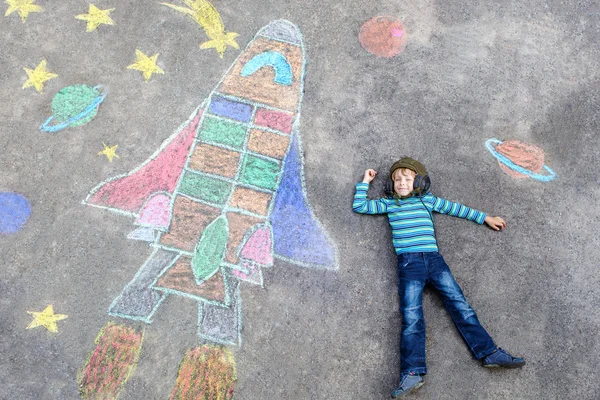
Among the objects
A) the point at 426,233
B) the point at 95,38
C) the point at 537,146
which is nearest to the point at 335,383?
the point at 426,233

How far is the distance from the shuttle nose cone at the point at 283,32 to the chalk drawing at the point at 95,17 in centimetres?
145

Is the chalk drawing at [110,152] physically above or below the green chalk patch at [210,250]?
above

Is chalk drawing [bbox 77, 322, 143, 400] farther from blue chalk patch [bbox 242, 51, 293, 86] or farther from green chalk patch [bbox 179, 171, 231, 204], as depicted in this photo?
blue chalk patch [bbox 242, 51, 293, 86]

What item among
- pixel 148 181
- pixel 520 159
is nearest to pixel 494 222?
pixel 520 159

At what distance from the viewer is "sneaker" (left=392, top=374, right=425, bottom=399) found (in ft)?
12.9

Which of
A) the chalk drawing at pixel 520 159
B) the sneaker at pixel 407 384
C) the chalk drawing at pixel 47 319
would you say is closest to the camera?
the sneaker at pixel 407 384

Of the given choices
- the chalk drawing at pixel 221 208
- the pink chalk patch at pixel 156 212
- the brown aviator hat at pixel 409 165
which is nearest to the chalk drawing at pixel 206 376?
the chalk drawing at pixel 221 208

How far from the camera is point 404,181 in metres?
4.30

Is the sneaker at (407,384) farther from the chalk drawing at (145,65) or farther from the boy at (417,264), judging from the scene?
the chalk drawing at (145,65)

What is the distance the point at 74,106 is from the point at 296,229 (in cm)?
228

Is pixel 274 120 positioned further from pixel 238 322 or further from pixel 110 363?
pixel 110 363

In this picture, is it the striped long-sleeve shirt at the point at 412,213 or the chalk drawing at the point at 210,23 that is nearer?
the striped long-sleeve shirt at the point at 412,213

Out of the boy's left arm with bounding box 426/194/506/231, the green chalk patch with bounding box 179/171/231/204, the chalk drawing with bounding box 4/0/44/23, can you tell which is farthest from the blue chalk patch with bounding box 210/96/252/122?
the chalk drawing with bounding box 4/0/44/23

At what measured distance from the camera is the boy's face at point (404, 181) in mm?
4289
